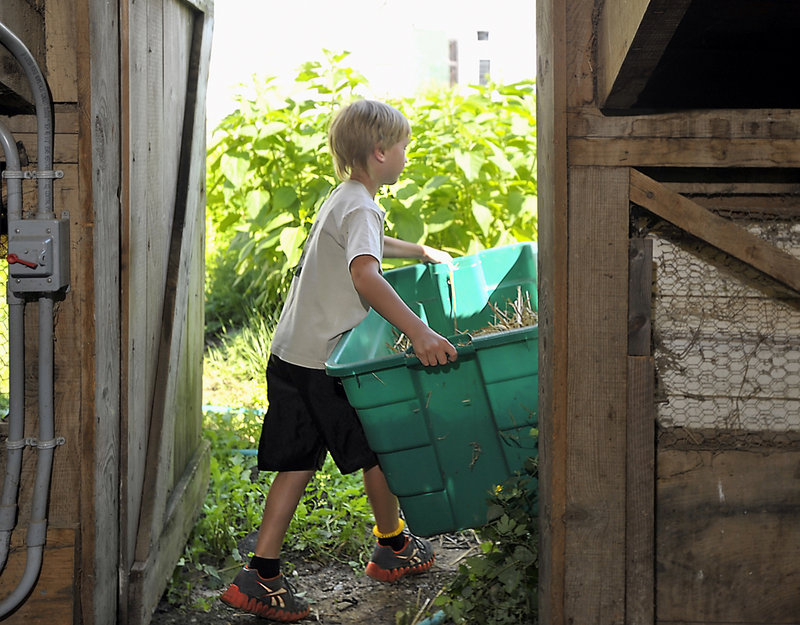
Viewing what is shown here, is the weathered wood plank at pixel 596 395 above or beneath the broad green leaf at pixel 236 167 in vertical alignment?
beneath

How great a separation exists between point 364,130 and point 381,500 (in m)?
1.29

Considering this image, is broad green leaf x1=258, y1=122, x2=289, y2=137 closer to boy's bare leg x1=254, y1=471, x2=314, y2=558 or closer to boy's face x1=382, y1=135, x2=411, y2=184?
boy's face x1=382, y1=135, x2=411, y2=184

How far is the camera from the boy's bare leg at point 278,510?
9.91 feet

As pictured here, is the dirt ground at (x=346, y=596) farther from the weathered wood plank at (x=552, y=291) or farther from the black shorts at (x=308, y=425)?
the weathered wood plank at (x=552, y=291)

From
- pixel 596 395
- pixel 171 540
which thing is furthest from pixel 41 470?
pixel 596 395

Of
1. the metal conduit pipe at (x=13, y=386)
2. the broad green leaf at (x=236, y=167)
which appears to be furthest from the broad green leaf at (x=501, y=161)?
the metal conduit pipe at (x=13, y=386)

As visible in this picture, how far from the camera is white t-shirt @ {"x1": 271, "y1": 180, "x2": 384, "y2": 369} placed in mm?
2969

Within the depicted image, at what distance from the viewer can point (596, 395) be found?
83.1 inches

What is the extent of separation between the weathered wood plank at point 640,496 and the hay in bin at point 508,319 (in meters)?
1.18

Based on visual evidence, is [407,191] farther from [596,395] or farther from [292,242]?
[596,395]

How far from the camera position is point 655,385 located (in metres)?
2.15

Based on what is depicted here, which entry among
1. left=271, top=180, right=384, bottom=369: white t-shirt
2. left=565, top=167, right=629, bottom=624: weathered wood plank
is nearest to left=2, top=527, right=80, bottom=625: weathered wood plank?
left=271, top=180, right=384, bottom=369: white t-shirt

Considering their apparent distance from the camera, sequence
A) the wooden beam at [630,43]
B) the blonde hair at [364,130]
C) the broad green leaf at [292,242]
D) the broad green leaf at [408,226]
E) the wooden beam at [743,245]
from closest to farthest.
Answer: the wooden beam at [630,43]
the wooden beam at [743,245]
the blonde hair at [364,130]
the broad green leaf at [408,226]
the broad green leaf at [292,242]

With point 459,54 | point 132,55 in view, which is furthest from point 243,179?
point 459,54
